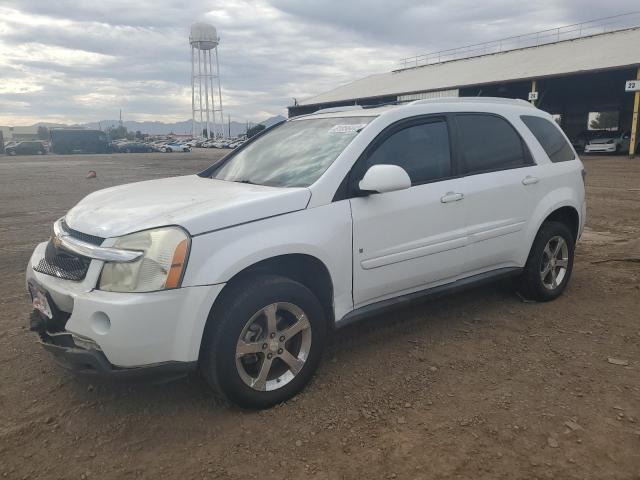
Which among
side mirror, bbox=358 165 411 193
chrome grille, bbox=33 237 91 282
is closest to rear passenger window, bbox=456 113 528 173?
side mirror, bbox=358 165 411 193

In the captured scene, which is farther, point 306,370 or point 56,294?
point 306,370

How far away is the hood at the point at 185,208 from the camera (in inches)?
108

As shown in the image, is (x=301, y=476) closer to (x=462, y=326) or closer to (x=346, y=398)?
(x=346, y=398)

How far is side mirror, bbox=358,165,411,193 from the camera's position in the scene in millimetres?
3160

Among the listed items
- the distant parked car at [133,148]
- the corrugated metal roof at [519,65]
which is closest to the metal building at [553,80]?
the corrugated metal roof at [519,65]

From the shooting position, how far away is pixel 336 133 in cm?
366

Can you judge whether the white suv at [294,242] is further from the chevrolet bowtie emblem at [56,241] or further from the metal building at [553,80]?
the metal building at [553,80]

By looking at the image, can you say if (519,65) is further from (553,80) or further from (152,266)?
(152,266)

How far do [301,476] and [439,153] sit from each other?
2.46 m

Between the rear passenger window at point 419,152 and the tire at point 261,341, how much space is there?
1098 mm

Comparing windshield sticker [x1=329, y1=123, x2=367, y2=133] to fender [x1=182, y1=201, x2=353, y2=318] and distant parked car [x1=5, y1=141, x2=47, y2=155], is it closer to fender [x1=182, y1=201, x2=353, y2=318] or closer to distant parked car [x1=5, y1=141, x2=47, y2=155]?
fender [x1=182, y1=201, x2=353, y2=318]

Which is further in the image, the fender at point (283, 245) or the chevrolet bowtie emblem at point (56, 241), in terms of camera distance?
the chevrolet bowtie emblem at point (56, 241)

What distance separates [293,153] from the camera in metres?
3.76

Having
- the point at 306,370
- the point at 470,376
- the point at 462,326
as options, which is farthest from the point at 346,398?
the point at 462,326
